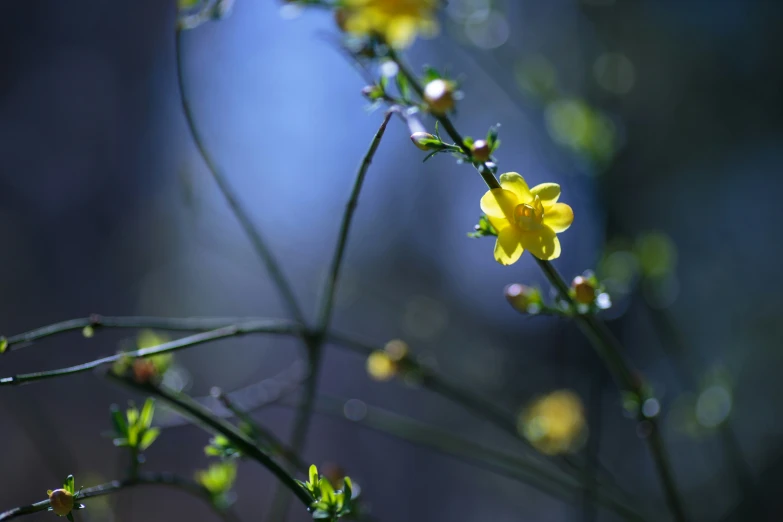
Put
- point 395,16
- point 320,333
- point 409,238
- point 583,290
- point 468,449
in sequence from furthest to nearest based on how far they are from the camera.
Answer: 1. point 409,238
2. point 468,449
3. point 320,333
4. point 583,290
5. point 395,16

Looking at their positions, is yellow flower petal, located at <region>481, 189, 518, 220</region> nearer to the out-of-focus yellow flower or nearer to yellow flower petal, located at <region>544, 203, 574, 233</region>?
yellow flower petal, located at <region>544, 203, 574, 233</region>

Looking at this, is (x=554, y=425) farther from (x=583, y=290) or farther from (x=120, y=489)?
(x=120, y=489)

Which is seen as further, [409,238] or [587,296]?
[409,238]

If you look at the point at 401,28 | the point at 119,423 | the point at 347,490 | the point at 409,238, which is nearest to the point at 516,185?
the point at 401,28

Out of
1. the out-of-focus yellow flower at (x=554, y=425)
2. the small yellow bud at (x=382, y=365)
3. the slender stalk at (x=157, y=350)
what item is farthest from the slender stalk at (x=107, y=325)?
the out-of-focus yellow flower at (x=554, y=425)

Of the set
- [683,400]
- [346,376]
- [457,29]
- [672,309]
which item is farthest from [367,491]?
[457,29]

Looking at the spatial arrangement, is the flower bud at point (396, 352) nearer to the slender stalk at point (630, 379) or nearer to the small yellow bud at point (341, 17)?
the slender stalk at point (630, 379)
